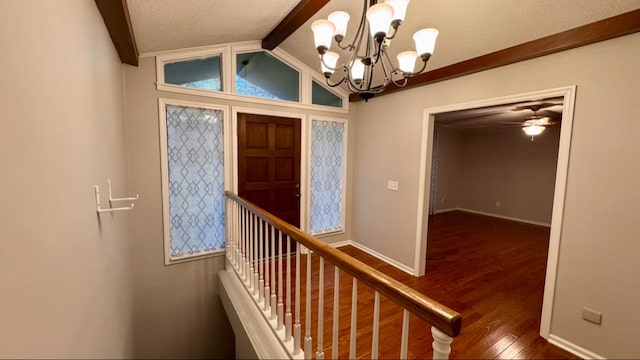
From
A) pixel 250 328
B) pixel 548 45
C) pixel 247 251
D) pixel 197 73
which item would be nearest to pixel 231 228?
pixel 247 251

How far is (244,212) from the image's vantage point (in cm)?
262

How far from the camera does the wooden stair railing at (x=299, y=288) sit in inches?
32.4

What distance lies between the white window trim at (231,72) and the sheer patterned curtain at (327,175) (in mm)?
319

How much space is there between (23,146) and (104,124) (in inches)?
45.9

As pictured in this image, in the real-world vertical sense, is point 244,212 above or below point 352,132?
below

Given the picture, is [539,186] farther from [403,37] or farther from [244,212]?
[244,212]

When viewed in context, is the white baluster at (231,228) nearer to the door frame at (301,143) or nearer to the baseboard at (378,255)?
the door frame at (301,143)

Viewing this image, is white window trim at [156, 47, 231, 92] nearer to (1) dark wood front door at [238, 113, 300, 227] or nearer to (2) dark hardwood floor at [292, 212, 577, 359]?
(1) dark wood front door at [238, 113, 300, 227]

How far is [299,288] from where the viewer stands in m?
1.70

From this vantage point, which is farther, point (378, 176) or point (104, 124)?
point (378, 176)

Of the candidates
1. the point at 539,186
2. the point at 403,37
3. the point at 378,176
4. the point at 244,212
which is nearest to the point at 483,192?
the point at 539,186

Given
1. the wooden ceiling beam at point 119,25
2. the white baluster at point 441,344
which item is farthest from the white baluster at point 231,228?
the white baluster at point 441,344

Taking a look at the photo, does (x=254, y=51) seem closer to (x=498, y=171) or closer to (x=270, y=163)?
(x=270, y=163)

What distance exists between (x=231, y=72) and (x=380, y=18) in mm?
2251
